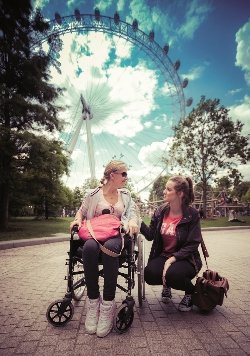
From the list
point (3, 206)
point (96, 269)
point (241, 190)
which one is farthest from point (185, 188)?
point (241, 190)

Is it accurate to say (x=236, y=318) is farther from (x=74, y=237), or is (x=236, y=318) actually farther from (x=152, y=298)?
(x=74, y=237)

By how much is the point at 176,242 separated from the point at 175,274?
39 centimetres

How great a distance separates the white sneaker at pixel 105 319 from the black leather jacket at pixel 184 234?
0.90 meters

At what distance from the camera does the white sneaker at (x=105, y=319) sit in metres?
2.73

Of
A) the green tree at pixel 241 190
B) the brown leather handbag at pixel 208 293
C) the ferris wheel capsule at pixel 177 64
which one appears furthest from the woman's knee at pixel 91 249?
the green tree at pixel 241 190

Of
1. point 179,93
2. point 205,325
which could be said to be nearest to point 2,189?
point 205,325

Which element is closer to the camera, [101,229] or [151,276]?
[101,229]

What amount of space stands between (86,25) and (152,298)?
105ft

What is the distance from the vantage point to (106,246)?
2867 mm

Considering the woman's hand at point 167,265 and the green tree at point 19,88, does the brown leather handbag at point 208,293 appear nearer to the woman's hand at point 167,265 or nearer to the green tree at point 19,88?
the woman's hand at point 167,265

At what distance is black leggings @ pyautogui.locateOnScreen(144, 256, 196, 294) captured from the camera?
10.7 feet

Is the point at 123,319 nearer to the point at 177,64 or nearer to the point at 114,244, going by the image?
the point at 114,244

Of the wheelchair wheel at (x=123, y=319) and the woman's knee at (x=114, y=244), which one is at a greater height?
the woman's knee at (x=114, y=244)

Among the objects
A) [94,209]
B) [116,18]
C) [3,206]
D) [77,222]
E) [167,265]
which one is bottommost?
[167,265]
